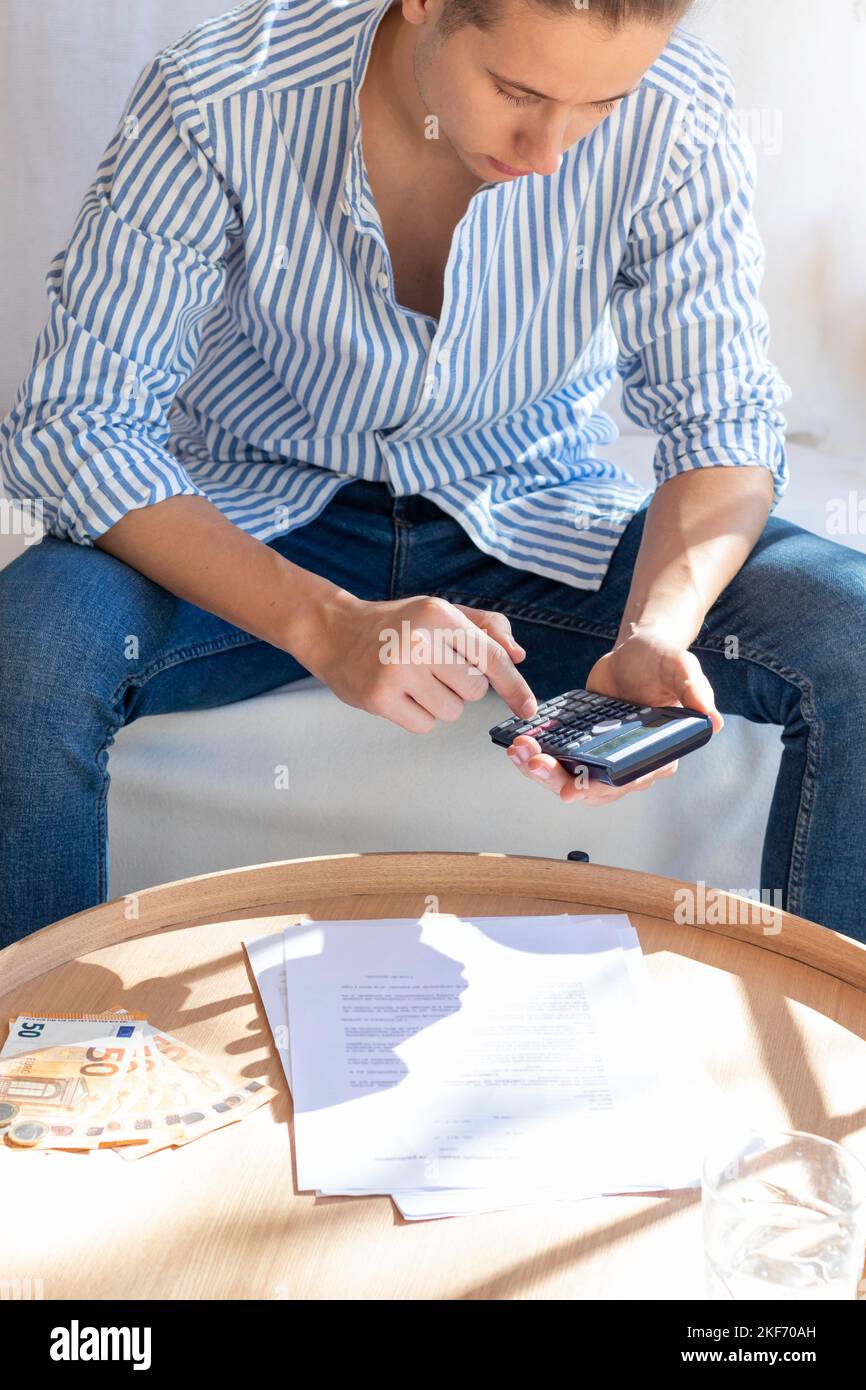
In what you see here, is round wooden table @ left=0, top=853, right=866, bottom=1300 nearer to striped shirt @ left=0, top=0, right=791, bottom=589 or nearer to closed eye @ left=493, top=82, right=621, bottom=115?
striped shirt @ left=0, top=0, right=791, bottom=589

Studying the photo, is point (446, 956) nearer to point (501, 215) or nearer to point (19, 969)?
point (19, 969)

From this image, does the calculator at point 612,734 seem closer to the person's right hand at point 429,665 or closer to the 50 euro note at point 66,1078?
the person's right hand at point 429,665

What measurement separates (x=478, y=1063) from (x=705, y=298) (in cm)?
74

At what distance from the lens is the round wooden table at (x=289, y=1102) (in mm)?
590

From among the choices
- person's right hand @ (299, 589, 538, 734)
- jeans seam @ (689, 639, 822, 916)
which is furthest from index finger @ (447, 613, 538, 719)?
jeans seam @ (689, 639, 822, 916)

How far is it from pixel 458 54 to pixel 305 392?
1.14 ft

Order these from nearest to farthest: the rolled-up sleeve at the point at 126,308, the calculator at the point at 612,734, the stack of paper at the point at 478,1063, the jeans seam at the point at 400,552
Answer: the stack of paper at the point at 478,1063, the calculator at the point at 612,734, the rolled-up sleeve at the point at 126,308, the jeans seam at the point at 400,552

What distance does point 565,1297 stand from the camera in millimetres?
577

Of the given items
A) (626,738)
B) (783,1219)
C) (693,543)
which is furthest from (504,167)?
(783,1219)

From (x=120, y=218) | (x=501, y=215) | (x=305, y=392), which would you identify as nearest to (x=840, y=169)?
(x=501, y=215)

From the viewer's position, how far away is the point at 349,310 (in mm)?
1190

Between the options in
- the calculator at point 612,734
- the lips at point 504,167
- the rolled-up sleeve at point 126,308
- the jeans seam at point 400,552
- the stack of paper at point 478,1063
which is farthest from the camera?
the jeans seam at point 400,552

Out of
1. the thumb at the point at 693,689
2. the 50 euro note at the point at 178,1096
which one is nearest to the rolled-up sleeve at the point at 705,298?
the thumb at the point at 693,689

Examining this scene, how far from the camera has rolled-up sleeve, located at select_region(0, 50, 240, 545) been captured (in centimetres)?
112
